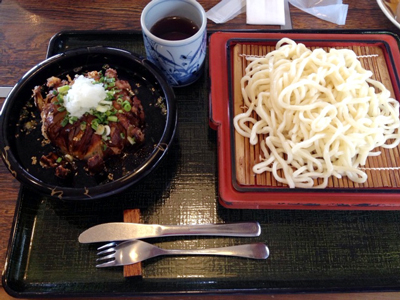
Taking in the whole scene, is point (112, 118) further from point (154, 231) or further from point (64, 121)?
point (154, 231)

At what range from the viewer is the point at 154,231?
1.42 metres

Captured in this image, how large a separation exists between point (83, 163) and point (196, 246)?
2.24 ft

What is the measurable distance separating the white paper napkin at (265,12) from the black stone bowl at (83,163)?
959 millimetres

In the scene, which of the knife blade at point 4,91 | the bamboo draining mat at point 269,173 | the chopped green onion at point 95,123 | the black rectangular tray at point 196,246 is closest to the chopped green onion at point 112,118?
the chopped green onion at point 95,123

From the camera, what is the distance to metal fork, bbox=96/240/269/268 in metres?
1.37

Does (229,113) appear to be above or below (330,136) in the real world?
above

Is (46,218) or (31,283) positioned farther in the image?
(46,218)

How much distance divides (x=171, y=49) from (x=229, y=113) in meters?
0.43

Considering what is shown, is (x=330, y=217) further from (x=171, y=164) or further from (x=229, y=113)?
(x=171, y=164)

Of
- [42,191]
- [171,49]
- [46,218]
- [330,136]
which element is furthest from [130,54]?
[330,136]

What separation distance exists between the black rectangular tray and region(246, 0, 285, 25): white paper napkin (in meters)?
1.13

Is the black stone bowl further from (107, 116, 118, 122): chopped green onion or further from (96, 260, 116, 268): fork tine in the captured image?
(96, 260, 116, 268): fork tine

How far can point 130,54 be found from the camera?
1631 millimetres

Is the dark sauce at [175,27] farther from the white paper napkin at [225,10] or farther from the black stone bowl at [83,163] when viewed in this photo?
the white paper napkin at [225,10]
